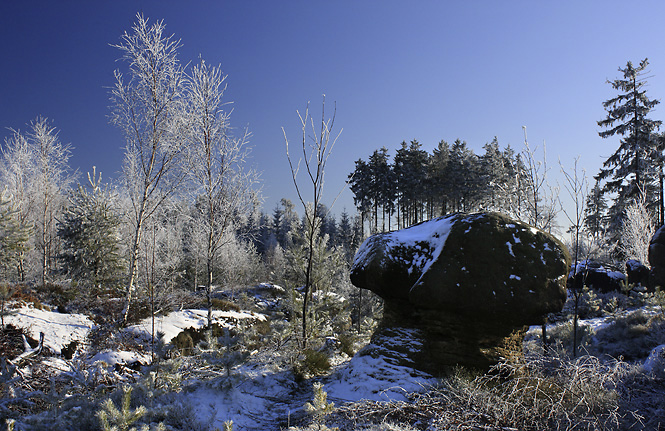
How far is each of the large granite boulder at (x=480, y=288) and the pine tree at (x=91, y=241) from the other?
44.9ft

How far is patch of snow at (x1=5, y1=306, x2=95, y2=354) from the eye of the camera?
6.89 m

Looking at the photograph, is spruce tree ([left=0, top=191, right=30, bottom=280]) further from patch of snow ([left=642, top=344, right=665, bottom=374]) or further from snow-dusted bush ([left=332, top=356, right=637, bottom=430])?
patch of snow ([left=642, top=344, right=665, bottom=374])

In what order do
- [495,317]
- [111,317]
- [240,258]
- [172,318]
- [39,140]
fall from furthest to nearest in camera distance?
[240,258]
[39,140]
[172,318]
[111,317]
[495,317]

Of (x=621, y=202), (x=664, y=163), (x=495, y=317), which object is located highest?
(x=664, y=163)

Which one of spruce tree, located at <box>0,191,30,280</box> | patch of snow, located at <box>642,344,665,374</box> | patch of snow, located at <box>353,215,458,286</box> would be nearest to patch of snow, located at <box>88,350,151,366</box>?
patch of snow, located at <box>353,215,458,286</box>

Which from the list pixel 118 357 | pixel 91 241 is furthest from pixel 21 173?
pixel 118 357

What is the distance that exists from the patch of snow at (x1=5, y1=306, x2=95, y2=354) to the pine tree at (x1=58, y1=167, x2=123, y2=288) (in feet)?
19.1

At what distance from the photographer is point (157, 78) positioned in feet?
31.2

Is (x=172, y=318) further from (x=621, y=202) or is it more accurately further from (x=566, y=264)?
(x=621, y=202)

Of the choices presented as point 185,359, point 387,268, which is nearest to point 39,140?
point 185,359

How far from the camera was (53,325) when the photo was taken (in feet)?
24.8

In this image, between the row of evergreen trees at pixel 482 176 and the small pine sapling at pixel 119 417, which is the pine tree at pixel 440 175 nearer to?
the row of evergreen trees at pixel 482 176

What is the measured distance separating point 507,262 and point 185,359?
5.36 m

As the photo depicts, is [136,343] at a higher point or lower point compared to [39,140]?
lower
